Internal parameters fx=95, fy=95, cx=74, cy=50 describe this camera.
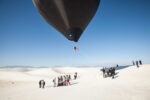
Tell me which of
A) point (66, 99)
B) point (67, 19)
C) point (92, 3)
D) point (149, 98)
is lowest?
point (66, 99)

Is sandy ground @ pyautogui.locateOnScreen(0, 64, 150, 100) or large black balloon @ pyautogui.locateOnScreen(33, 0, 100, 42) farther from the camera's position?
sandy ground @ pyautogui.locateOnScreen(0, 64, 150, 100)

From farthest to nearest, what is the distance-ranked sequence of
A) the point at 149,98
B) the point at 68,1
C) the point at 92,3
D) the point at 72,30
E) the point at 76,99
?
the point at 76,99 → the point at 149,98 → the point at 72,30 → the point at 92,3 → the point at 68,1

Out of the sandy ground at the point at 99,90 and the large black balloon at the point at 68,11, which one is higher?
the large black balloon at the point at 68,11

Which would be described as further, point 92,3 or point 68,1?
point 92,3

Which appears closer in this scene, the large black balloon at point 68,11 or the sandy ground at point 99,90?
the large black balloon at point 68,11

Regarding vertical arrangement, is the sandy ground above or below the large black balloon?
below

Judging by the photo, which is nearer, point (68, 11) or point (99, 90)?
point (68, 11)

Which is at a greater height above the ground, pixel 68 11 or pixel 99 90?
pixel 68 11

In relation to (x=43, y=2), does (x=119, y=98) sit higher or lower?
lower

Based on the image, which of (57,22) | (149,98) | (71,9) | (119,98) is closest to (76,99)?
(119,98)

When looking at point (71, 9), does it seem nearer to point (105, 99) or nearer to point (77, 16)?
point (77, 16)

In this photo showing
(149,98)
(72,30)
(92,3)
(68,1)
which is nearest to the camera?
(68,1)
